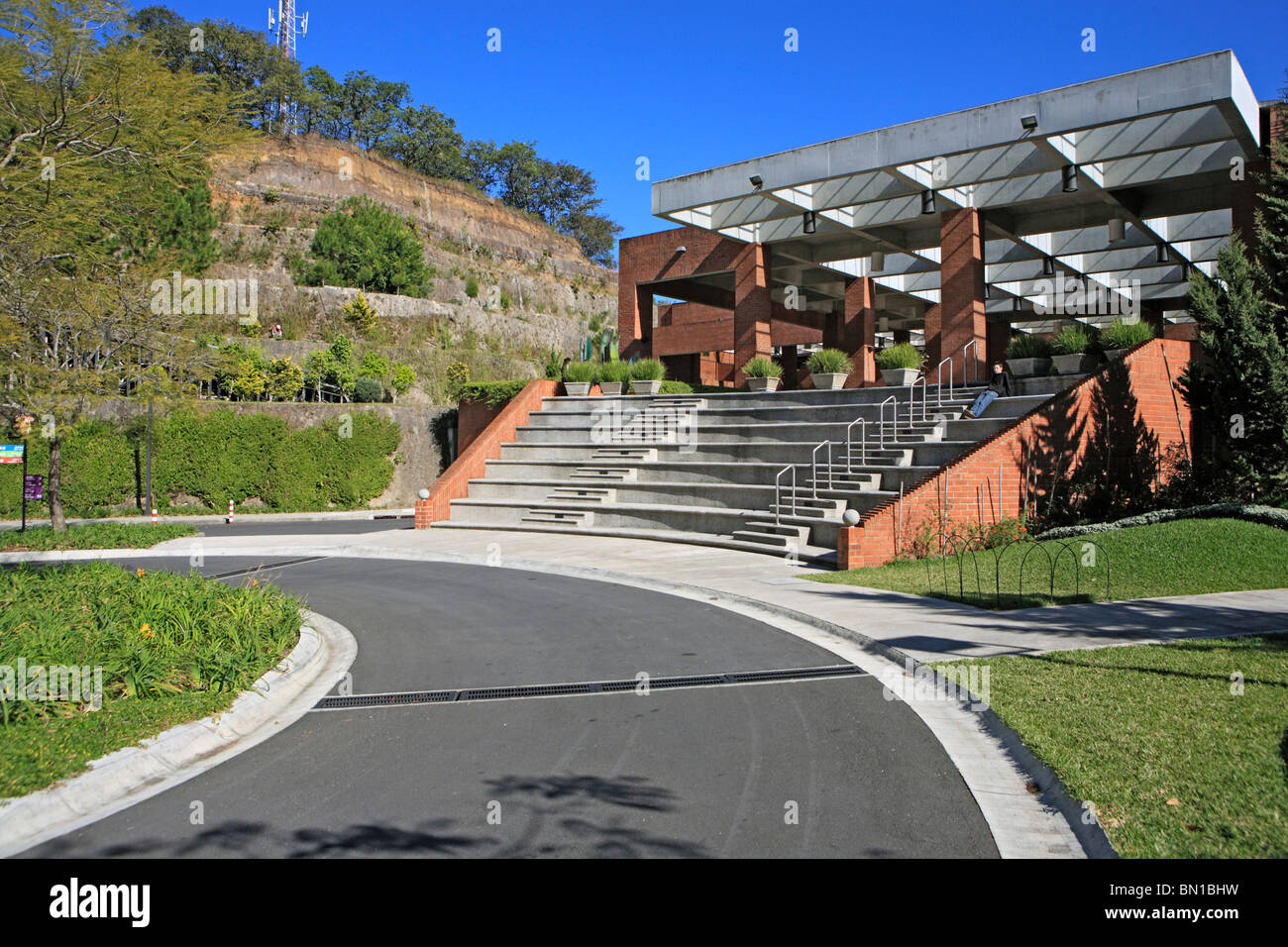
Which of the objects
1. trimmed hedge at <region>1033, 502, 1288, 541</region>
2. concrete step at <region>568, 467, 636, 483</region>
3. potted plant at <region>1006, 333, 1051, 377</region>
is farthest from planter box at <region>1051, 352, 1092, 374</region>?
concrete step at <region>568, 467, 636, 483</region>

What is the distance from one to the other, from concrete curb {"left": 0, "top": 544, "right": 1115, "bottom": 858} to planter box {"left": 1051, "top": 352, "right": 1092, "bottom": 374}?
32.2 feet

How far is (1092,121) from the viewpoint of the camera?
17672mm

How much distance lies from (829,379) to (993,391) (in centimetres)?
458

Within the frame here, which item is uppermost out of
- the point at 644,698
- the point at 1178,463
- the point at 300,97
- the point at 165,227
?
the point at 300,97

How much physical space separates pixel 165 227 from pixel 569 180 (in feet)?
191

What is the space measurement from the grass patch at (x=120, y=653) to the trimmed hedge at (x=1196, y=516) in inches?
471

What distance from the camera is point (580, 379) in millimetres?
27078

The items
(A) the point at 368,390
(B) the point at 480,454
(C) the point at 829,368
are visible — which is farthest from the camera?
(A) the point at 368,390

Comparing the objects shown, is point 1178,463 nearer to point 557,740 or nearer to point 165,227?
point 557,740

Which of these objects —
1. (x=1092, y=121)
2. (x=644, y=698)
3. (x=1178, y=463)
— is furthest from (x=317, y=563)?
(x=1092, y=121)

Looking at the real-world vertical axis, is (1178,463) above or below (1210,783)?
above

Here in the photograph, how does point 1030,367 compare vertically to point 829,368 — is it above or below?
below

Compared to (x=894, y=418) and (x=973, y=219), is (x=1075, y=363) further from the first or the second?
Answer: (x=973, y=219)

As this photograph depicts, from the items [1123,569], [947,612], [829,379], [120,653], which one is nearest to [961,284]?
[829,379]
